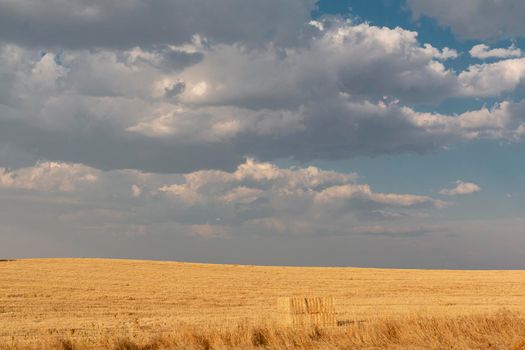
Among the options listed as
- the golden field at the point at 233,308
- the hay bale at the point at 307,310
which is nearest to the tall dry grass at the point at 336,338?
the golden field at the point at 233,308

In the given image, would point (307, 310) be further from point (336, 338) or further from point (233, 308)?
point (233, 308)

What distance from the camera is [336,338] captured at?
15.9 metres

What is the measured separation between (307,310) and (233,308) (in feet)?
33.4

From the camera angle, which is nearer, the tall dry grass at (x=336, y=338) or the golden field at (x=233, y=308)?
the tall dry grass at (x=336, y=338)

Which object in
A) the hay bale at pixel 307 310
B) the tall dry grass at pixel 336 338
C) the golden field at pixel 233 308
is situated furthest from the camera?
the hay bale at pixel 307 310

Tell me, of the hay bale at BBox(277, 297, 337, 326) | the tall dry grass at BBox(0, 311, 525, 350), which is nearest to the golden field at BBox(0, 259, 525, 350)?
the tall dry grass at BBox(0, 311, 525, 350)

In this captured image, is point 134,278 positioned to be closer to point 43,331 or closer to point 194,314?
point 194,314

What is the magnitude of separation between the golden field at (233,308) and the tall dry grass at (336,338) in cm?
3

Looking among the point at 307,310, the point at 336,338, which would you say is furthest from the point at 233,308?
the point at 336,338

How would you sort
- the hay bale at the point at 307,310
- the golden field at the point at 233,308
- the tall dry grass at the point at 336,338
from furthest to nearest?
the hay bale at the point at 307,310 → the golden field at the point at 233,308 → the tall dry grass at the point at 336,338

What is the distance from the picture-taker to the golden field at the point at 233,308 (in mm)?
15406

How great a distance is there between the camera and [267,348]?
1474 cm

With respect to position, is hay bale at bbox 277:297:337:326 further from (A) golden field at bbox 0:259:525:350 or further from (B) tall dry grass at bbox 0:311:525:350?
(B) tall dry grass at bbox 0:311:525:350

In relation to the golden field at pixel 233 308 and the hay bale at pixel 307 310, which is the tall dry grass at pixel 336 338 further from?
the hay bale at pixel 307 310
